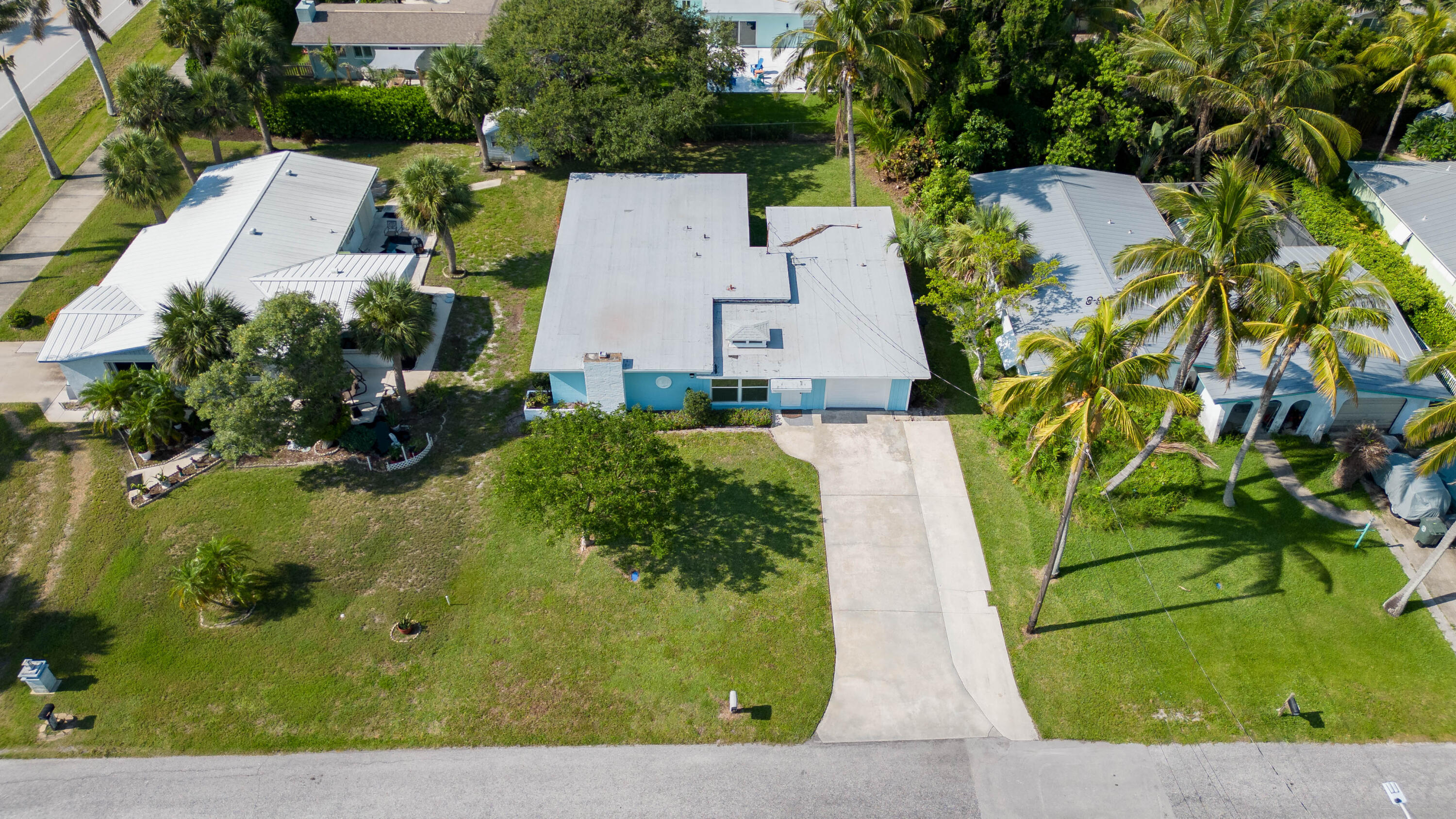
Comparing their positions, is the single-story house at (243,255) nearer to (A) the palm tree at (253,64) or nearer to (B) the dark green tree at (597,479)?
(A) the palm tree at (253,64)

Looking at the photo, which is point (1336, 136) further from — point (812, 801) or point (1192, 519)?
point (812, 801)

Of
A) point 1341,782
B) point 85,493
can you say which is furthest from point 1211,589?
point 85,493

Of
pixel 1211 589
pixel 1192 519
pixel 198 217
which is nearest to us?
pixel 1211 589

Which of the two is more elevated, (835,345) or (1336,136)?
(1336,136)

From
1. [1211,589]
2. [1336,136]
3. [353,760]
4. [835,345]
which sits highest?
[1336,136]

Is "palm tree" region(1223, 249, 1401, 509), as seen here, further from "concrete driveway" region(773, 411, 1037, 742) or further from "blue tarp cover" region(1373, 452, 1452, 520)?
"concrete driveway" region(773, 411, 1037, 742)

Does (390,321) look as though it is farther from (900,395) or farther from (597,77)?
(597,77)

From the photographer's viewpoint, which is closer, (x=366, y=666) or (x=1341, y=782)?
(x=1341, y=782)

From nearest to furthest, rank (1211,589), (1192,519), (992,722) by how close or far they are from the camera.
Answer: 1. (992,722)
2. (1211,589)
3. (1192,519)
